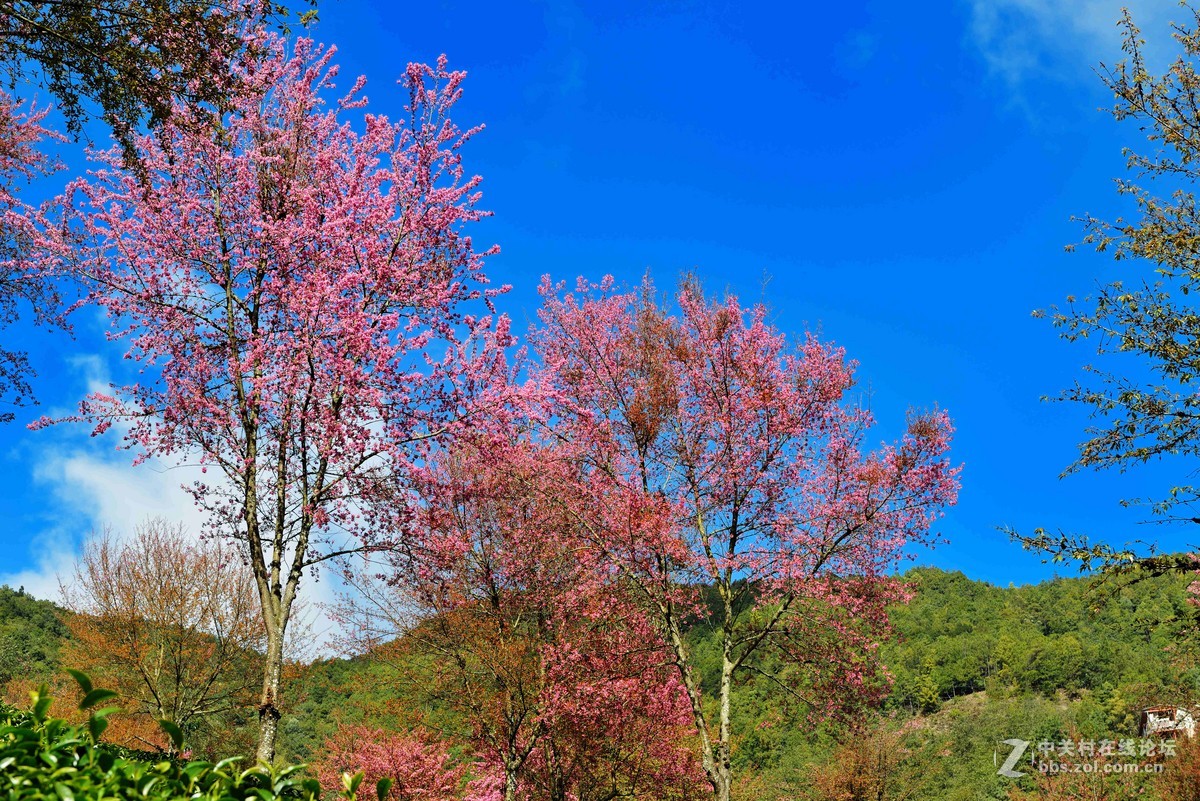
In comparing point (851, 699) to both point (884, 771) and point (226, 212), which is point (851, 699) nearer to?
point (226, 212)

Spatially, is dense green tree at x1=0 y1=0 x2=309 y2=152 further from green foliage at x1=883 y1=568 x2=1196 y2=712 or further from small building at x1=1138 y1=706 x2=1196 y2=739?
green foliage at x1=883 y1=568 x2=1196 y2=712

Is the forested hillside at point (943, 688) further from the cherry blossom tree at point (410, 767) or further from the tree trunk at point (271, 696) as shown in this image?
the tree trunk at point (271, 696)

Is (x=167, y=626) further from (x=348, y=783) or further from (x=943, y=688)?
(x=943, y=688)

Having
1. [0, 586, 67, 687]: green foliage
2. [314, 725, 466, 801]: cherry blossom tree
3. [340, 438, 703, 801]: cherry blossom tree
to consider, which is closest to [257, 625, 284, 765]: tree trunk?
[340, 438, 703, 801]: cherry blossom tree

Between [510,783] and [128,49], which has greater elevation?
[128,49]

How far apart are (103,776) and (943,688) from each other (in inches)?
3443

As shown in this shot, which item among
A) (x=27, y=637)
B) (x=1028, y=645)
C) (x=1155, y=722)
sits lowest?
(x=1155, y=722)

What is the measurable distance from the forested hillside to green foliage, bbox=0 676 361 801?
12.0 metres

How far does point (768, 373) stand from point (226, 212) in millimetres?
10313

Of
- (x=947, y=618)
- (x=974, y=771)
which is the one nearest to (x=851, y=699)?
(x=974, y=771)

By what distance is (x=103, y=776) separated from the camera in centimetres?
266

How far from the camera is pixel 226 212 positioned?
10.9 meters

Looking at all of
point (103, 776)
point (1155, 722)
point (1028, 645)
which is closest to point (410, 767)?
point (103, 776)

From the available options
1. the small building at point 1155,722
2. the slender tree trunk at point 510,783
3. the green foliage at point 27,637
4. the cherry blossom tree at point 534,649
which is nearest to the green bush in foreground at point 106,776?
the cherry blossom tree at point 534,649
